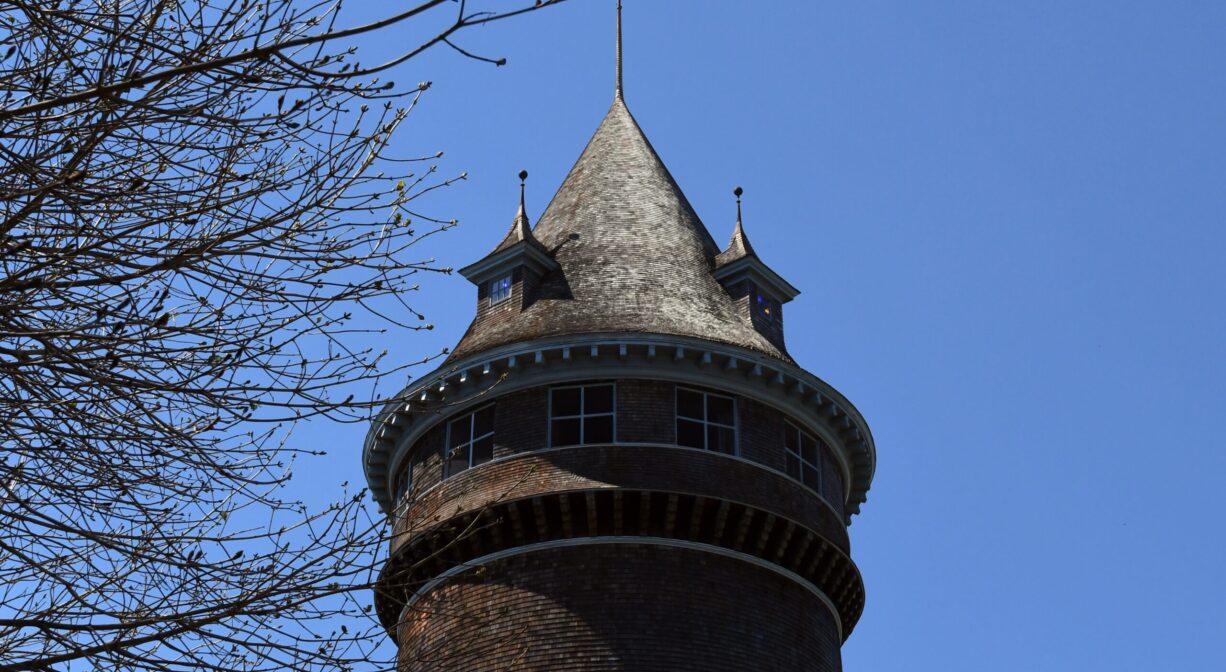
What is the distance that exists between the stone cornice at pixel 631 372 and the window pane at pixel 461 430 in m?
0.30

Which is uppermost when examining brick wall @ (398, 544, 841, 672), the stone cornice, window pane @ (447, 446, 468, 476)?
the stone cornice

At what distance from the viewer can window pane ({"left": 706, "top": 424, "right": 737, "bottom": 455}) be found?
29672mm

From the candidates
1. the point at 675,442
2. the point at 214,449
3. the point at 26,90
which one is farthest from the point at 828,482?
the point at 26,90

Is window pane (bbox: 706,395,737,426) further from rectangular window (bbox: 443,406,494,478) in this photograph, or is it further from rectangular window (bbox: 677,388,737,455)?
rectangular window (bbox: 443,406,494,478)

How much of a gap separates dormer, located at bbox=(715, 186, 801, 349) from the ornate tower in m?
0.06

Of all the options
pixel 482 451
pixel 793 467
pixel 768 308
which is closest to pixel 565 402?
pixel 482 451

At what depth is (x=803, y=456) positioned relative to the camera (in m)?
31.2

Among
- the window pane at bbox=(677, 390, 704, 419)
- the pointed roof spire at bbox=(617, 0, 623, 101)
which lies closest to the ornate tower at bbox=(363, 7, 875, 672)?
the window pane at bbox=(677, 390, 704, 419)

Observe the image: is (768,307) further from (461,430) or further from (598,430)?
(461,430)

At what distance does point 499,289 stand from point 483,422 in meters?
3.83

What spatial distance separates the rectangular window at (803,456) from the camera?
101 feet

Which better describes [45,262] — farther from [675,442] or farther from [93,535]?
[675,442]

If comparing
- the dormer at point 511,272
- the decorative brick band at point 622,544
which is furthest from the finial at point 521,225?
the decorative brick band at point 622,544

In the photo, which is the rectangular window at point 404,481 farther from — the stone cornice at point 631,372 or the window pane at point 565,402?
the window pane at point 565,402
